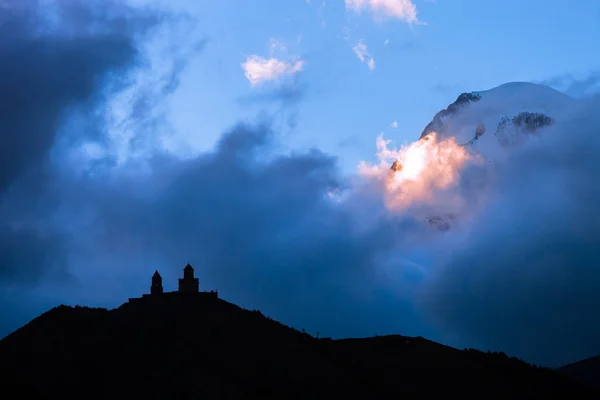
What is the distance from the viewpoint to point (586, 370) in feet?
342

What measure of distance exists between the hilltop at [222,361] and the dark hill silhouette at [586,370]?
75.9ft

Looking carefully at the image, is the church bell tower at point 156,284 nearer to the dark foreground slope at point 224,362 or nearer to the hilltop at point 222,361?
the hilltop at point 222,361

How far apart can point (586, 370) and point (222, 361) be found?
6326 centimetres

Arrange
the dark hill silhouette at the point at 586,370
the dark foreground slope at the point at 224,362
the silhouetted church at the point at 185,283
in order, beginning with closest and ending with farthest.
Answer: the dark foreground slope at the point at 224,362 → the silhouetted church at the point at 185,283 → the dark hill silhouette at the point at 586,370

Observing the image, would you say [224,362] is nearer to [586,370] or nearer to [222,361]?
[222,361]

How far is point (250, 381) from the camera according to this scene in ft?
213

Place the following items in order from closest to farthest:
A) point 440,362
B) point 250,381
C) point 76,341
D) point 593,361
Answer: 1. point 250,381
2. point 76,341
3. point 440,362
4. point 593,361

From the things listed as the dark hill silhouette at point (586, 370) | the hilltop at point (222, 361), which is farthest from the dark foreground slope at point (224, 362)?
the dark hill silhouette at point (586, 370)

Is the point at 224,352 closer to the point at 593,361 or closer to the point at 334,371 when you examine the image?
the point at 334,371

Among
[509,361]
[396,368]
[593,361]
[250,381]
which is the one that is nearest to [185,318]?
[250,381]

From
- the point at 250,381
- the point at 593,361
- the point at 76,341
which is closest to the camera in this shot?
the point at 250,381

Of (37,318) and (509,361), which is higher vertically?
(37,318)

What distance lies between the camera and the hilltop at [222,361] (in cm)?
6359

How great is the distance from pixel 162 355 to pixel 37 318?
57.4ft
